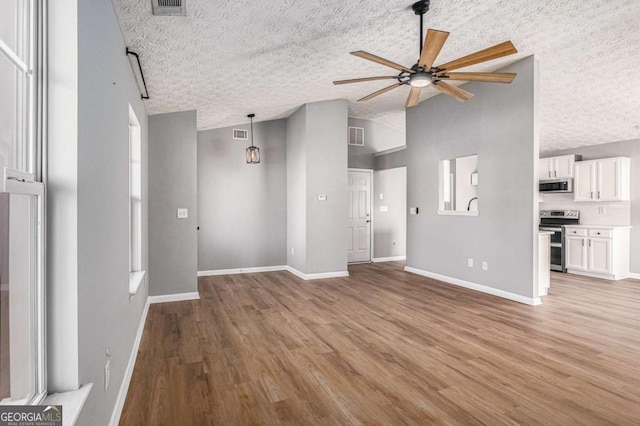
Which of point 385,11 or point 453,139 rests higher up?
point 385,11

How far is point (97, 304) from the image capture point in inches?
62.6

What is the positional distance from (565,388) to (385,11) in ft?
10.4

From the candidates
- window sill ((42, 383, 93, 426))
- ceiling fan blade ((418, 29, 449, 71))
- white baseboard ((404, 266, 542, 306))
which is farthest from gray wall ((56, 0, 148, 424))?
white baseboard ((404, 266, 542, 306))

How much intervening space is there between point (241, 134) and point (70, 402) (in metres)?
5.84

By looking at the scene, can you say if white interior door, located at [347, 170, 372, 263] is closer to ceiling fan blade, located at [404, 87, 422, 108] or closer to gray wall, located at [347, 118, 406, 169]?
gray wall, located at [347, 118, 406, 169]

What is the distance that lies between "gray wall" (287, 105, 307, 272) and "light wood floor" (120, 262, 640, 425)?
1.58 m

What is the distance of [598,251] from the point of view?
236 inches

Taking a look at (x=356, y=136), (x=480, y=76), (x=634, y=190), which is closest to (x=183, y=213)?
(x=480, y=76)

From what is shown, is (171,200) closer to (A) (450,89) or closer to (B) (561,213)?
(A) (450,89)

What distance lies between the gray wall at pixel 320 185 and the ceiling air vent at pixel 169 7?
148 inches

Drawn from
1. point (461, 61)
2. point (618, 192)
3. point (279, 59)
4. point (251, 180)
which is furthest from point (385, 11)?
point (618, 192)

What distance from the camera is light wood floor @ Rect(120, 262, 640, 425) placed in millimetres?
2092

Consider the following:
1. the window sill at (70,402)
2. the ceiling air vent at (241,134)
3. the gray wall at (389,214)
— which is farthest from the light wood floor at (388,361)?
the gray wall at (389,214)

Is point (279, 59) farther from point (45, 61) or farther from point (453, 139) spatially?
point (453, 139)
